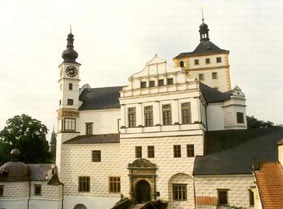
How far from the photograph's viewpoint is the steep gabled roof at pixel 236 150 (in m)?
21.4

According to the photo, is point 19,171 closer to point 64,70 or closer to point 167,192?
point 64,70

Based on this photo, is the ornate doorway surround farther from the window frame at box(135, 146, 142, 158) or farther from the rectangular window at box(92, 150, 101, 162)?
the rectangular window at box(92, 150, 101, 162)

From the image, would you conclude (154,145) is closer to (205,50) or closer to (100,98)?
(100,98)

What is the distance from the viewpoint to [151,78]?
86.3ft

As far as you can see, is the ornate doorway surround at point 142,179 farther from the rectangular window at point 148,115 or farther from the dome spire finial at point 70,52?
the dome spire finial at point 70,52

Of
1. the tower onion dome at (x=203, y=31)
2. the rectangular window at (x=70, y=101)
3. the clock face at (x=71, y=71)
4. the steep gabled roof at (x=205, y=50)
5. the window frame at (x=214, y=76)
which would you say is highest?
the tower onion dome at (x=203, y=31)

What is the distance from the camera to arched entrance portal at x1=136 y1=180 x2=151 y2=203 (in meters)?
24.7

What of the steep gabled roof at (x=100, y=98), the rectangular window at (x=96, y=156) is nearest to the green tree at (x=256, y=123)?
the steep gabled roof at (x=100, y=98)

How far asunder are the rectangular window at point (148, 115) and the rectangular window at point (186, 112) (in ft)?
9.56

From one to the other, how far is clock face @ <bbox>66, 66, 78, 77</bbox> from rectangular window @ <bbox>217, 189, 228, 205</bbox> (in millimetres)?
19148

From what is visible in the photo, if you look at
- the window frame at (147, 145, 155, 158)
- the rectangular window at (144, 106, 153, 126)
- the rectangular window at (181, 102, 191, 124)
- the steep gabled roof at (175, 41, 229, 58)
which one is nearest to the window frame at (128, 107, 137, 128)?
the rectangular window at (144, 106, 153, 126)

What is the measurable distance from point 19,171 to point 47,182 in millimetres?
3190

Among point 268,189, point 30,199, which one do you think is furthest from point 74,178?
point 268,189

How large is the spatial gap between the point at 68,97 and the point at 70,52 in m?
5.12
